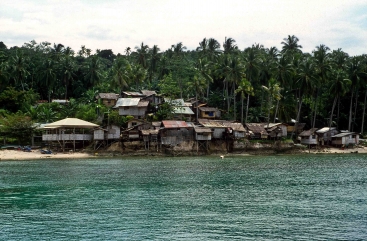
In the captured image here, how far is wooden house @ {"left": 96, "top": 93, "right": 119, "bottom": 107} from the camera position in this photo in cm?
7762

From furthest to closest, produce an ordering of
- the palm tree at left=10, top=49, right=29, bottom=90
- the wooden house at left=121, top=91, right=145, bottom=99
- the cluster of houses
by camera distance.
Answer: the palm tree at left=10, top=49, right=29, bottom=90
the wooden house at left=121, top=91, right=145, bottom=99
the cluster of houses

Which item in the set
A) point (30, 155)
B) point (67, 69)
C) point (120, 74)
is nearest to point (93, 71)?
point (67, 69)

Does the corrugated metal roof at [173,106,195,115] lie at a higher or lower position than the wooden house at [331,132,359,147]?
higher

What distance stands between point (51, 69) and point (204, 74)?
88.1 ft

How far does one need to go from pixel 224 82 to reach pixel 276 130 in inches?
675

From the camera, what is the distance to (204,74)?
74.2 metres

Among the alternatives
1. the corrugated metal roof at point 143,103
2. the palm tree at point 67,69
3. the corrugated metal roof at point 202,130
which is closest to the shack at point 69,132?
the corrugated metal roof at point 143,103

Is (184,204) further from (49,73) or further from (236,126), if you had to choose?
(49,73)

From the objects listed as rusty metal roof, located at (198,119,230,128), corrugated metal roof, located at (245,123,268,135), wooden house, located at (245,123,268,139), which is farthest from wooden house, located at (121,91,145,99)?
corrugated metal roof, located at (245,123,268,135)

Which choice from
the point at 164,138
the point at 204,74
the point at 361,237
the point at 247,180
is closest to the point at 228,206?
the point at 361,237

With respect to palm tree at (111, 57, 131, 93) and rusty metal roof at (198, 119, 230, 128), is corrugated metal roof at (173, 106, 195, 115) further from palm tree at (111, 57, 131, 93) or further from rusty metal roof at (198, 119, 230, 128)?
palm tree at (111, 57, 131, 93)

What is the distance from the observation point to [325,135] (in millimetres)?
69125

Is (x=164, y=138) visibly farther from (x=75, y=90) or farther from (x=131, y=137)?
(x=75, y=90)

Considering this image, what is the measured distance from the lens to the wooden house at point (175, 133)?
62188 mm
